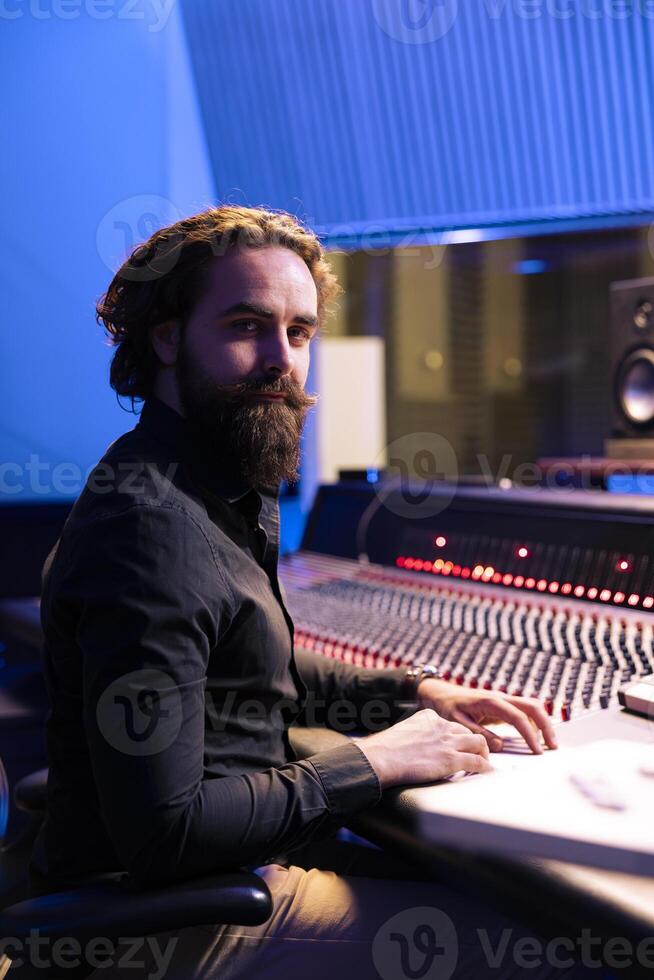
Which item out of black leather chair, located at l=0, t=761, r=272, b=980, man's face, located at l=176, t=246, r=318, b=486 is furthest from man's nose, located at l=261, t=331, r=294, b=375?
black leather chair, located at l=0, t=761, r=272, b=980

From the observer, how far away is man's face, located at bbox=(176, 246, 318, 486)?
3.73 feet

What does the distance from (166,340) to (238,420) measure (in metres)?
0.18

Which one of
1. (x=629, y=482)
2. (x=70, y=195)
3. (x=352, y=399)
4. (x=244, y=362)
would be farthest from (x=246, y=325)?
(x=70, y=195)

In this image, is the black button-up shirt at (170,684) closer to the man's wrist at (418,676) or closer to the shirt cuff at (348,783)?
the shirt cuff at (348,783)

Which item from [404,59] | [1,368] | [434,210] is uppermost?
[404,59]

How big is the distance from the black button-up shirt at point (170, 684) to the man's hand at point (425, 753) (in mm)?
23

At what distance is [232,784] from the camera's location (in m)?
0.94

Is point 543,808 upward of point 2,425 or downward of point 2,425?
downward

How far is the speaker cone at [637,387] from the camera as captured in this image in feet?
6.48

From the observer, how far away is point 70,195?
2.47 meters

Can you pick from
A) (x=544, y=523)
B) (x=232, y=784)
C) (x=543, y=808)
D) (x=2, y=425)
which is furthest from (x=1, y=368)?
(x=543, y=808)

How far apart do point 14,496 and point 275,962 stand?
1.85 metres

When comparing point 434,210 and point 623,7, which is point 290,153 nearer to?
point 434,210

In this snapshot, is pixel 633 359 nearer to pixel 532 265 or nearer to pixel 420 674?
pixel 420 674
